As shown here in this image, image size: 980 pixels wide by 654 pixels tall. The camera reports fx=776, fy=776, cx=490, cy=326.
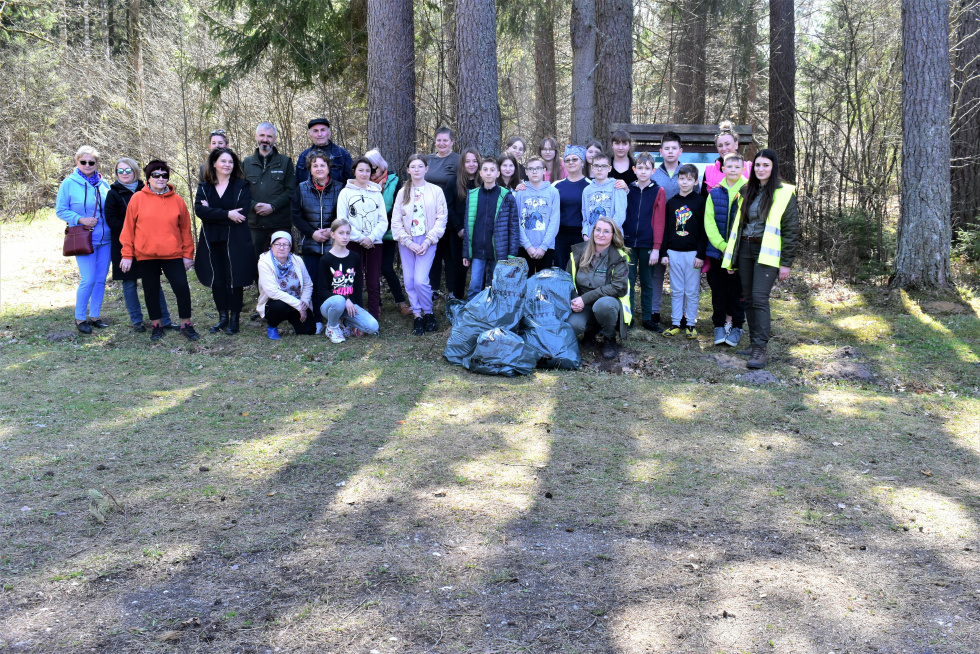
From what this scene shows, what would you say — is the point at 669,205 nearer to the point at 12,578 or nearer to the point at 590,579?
the point at 590,579

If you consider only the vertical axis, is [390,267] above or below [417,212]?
below

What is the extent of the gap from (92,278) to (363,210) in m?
3.14

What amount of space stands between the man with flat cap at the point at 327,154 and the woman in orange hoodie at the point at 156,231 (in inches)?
55.7

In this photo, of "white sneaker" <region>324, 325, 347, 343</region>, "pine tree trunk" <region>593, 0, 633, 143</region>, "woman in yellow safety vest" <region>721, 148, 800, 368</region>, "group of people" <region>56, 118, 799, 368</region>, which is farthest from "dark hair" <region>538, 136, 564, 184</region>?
"white sneaker" <region>324, 325, 347, 343</region>

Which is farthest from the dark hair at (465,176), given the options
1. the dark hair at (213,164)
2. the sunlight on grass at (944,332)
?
the sunlight on grass at (944,332)

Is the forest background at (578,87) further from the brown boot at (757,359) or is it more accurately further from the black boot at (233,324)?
the brown boot at (757,359)

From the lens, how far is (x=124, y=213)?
8.60 meters

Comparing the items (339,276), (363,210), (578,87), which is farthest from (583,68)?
(339,276)

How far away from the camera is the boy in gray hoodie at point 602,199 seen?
8188mm

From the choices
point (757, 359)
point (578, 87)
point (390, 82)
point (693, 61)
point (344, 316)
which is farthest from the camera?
point (693, 61)

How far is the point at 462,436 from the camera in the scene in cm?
550

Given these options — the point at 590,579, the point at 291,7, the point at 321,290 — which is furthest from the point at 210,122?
the point at 590,579

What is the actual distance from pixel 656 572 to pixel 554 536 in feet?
1.91

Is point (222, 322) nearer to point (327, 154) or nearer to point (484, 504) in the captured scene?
point (327, 154)
